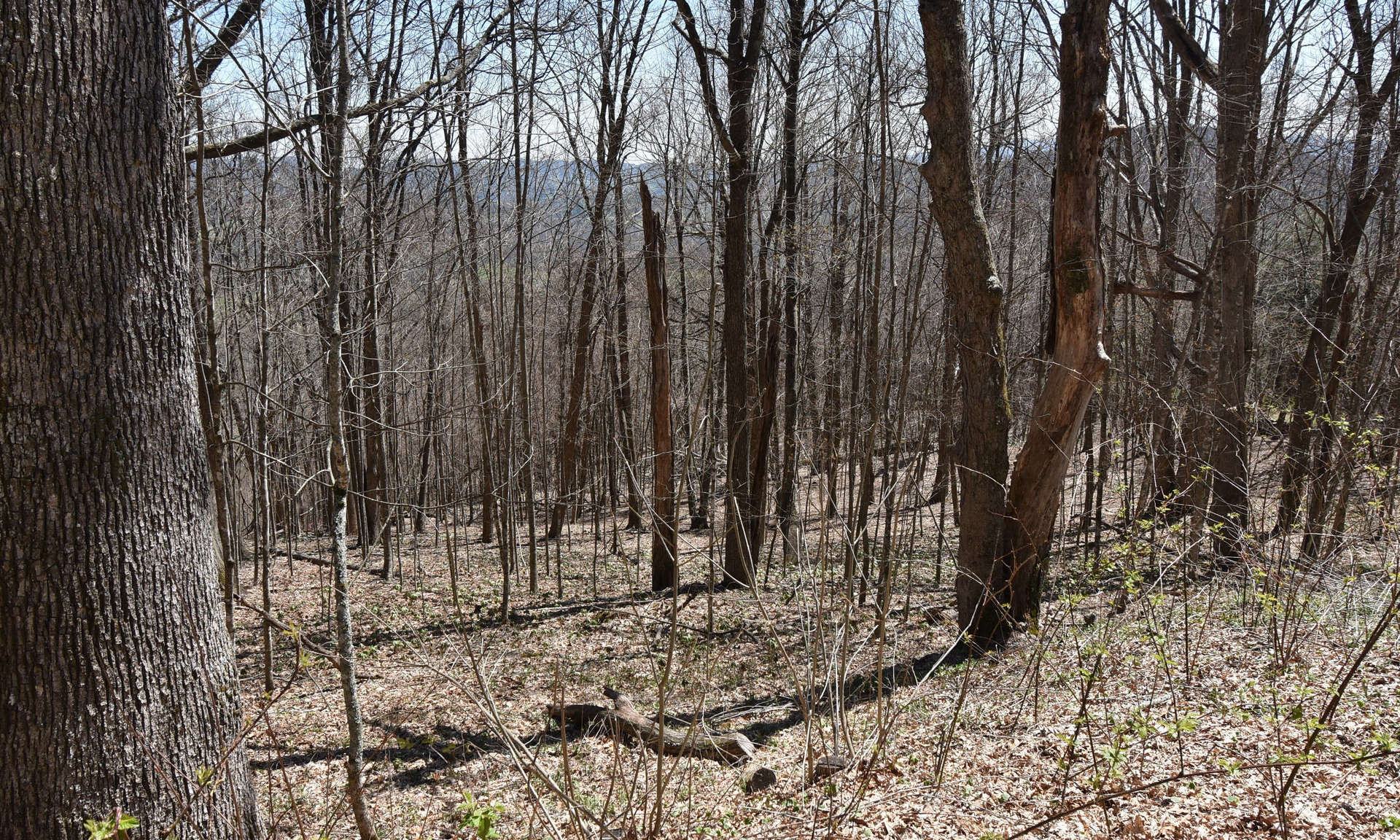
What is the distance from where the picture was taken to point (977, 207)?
22.1 ft

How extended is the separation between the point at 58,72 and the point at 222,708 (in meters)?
A: 2.44

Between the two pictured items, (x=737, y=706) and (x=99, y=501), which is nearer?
(x=99, y=501)

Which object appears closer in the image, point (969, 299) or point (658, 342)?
point (969, 299)

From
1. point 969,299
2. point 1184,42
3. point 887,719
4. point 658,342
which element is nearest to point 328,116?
point 887,719

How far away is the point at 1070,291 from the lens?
6.57m

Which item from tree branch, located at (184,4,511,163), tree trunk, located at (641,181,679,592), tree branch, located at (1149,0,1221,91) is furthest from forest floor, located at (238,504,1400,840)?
tree branch, located at (1149,0,1221,91)

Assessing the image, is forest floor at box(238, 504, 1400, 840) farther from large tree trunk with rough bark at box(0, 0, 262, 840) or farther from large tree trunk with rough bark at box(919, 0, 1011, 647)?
large tree trunk with rough bark at box(919, 0, 1011, 647)

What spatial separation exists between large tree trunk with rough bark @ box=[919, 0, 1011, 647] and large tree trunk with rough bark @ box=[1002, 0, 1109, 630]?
0.76ft

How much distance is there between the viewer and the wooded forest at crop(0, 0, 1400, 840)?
2.86m

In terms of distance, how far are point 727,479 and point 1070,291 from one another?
12.7 feet

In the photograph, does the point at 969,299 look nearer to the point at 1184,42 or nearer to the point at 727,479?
the point at 727,479

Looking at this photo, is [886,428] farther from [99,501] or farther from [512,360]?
[512,360]

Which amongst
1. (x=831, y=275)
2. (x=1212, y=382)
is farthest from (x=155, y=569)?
(x=831, y=275)

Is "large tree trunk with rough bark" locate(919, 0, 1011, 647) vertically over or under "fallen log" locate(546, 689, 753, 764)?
over
